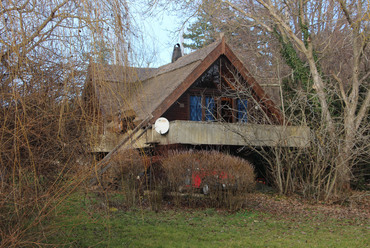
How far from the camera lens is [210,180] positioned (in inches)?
399

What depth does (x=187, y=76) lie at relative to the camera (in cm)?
1424

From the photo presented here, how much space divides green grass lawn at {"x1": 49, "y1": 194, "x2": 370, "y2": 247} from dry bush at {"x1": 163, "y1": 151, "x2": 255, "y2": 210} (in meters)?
0.37

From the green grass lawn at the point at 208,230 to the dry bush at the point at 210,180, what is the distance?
1.22 ft

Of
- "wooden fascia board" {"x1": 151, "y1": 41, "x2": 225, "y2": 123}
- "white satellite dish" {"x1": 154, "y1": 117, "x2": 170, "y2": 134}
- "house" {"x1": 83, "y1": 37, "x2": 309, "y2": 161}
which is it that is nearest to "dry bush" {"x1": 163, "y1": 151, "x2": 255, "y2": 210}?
"house" {"x1": 83, "y1": 37, "x2": 309, "y2": 161}

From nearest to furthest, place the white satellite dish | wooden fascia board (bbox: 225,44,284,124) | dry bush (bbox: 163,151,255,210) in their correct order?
dry bush (bbox: 163,151,255,210) → the white satellite dish → wooden fascia board (bbox: 225,44,284,124)

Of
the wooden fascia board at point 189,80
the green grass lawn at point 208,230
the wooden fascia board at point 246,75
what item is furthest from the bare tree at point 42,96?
the wooden fascia board at point 246,75

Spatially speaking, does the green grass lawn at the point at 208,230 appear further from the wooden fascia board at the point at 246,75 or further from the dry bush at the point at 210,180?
the wooden fascia board at the point at 246,75

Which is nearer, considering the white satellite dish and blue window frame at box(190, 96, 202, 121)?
the white satellite dish

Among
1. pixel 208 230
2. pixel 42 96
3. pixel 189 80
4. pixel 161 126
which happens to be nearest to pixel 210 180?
pixel 208 230

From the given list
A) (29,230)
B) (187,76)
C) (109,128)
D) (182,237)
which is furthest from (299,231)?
(187,76)

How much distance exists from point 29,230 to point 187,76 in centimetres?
1075

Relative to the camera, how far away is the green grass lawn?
7.06 m

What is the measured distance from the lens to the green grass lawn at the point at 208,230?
7059 millimetres

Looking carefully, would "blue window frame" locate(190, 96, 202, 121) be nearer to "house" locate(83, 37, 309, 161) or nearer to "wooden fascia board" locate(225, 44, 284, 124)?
"house" locate(83, 37, 309, 161)
